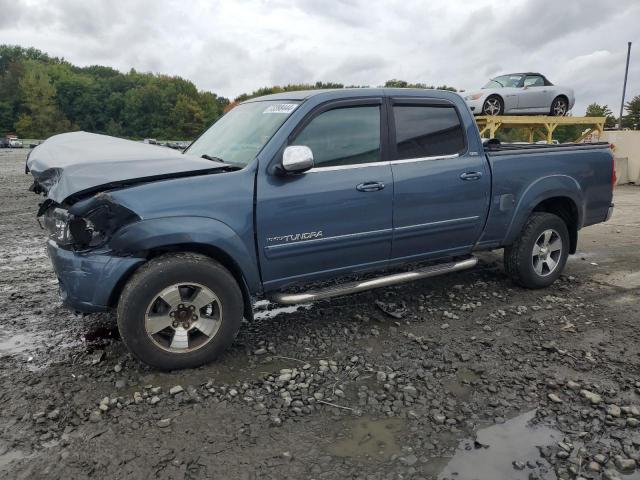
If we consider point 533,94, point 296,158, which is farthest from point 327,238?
point 533,94

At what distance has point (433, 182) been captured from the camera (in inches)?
176

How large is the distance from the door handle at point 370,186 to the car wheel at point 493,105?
→ 33.2ft

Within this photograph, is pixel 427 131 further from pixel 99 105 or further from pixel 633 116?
pixel 99 105

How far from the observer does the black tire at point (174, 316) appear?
A: 3.40 metres

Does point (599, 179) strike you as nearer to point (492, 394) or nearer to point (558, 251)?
point (558, 251)

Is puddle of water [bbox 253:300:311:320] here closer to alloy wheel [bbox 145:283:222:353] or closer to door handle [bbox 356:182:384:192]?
alloy wheel [bbox 145:283:222:353]

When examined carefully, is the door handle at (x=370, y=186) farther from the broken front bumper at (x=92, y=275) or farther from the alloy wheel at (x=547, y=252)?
the alloy wheel at (x=547, y=252)

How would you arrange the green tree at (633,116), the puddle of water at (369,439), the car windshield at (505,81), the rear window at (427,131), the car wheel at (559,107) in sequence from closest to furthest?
the puddle of water at (369,439) < the rear window at (427,131) < the car windshield at (505,81) < the car wheel at (559,107) < the green tree at (633,116)

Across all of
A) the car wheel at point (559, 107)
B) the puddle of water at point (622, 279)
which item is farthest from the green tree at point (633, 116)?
the puddle of water at point (622, 279)

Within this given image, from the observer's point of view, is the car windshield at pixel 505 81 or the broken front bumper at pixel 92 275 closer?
the broken front bumper at pixel 92 275

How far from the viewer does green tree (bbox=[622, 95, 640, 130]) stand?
179 ft

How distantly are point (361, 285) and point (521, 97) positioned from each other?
441 inches

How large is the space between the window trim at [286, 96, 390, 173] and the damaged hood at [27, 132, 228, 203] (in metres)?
0.68

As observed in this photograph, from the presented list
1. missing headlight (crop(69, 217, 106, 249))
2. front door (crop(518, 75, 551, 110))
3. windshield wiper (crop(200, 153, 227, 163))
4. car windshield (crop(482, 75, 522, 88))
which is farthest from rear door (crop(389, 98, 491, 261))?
car windshield (crop(482, 75, 522, 88))
